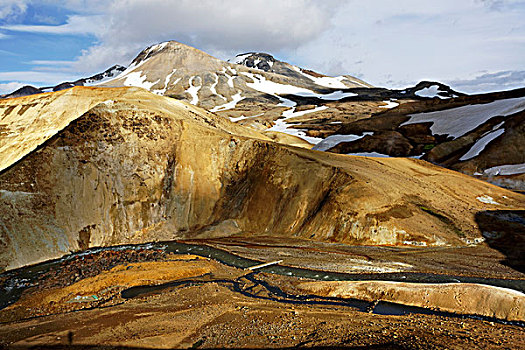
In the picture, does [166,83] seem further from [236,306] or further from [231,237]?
[236,306]

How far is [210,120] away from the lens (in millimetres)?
36562

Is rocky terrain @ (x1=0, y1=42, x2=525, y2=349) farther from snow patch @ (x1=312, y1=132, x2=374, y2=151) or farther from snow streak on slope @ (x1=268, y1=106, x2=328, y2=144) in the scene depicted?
snow streak on slope @ (x1=268, y1=106, x2=328, y2=144)

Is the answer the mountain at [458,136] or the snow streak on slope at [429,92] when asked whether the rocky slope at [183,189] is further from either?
the snow streak on slope at [429,92]

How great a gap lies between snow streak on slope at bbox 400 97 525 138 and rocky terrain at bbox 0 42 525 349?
4.15m

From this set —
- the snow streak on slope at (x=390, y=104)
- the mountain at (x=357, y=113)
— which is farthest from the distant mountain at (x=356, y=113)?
Result: the snow streak on slope at (x=390, y=104)

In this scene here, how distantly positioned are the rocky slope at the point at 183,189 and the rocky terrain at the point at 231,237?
106 millimetres

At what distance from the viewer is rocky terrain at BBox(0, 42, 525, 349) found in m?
12.3

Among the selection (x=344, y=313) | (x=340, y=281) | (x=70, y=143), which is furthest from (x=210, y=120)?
(x=344, y=313)

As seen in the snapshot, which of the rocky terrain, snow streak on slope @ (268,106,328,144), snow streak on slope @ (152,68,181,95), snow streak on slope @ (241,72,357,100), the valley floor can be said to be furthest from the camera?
snow streak on slope @ (241,72,357,100)

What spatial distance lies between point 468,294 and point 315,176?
1419 centimetres

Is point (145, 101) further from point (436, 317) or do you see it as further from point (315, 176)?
point (436, 317)

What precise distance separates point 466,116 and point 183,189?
134 ft

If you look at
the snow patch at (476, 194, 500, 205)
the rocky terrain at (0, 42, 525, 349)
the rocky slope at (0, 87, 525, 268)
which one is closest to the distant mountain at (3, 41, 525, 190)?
the rocky terrain at (0, 42, 525, 349)

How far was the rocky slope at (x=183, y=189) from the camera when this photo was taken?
23516 millimetres
